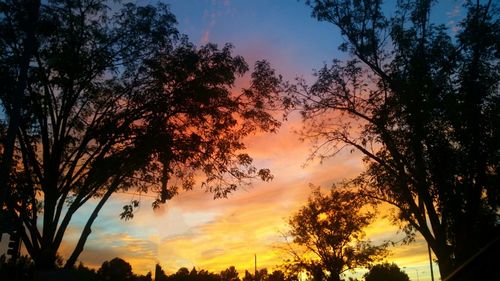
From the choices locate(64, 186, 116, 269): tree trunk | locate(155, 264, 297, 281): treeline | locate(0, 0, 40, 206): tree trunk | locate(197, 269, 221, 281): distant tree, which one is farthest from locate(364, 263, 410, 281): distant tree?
locate(0, 0, 40, 206): tree trunk

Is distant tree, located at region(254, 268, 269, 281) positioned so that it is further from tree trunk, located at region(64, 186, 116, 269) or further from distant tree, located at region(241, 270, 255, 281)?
tree trunk, located at region(64, 186, 116, 269)

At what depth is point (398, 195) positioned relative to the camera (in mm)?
22844

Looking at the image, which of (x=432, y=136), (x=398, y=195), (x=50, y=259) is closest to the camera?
(x=50, y=259)

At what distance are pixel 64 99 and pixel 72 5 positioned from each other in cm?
358

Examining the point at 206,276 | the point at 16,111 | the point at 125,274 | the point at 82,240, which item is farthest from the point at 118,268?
the point at 16,111

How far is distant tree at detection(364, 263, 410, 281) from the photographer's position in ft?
304

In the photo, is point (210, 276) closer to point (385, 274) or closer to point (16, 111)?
point (385, 274)

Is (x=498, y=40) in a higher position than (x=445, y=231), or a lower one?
higher

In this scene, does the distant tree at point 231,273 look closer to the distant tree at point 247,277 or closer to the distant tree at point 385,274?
the distant tree at point 247,277

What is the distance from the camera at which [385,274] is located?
94438 millimetres

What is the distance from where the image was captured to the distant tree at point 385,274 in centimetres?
9269

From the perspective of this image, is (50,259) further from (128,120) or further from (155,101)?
(155,101)

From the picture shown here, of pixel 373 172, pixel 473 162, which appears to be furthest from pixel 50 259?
pixel 473 162

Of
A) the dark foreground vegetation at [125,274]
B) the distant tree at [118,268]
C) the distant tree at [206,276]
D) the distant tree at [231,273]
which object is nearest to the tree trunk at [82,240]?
the dark foreground vegetation at [125,274]
